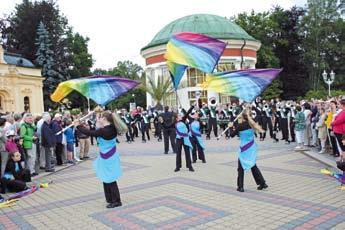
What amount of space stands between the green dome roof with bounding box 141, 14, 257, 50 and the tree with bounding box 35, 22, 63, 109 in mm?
13140

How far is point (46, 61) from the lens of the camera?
46125 mm

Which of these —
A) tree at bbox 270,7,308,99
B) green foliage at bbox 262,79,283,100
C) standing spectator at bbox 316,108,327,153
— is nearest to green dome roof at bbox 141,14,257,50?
green foliage at bbox 262,79,283,100

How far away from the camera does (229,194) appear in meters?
8.05

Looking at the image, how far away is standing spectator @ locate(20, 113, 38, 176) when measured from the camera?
1105 cm

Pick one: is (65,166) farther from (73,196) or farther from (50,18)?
(50,18)

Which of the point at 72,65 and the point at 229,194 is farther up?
the point at 72,65

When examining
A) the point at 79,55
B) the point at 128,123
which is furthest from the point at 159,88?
the point at 79,55

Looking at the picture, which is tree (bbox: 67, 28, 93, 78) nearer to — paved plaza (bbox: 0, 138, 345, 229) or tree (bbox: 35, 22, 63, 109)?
tree (bbox: 35, 22, 63, 109)

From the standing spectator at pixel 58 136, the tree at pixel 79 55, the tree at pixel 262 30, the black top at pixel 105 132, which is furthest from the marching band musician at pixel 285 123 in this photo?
the tree at pixel 79 55

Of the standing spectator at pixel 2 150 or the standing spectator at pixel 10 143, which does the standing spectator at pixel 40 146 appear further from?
the standing spectator at pixel 2 150

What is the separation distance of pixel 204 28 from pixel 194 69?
4.80 m

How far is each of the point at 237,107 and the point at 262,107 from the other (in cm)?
140

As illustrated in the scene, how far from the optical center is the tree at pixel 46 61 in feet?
149

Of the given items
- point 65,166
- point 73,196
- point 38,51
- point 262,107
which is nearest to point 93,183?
point 73,196
